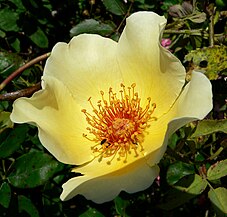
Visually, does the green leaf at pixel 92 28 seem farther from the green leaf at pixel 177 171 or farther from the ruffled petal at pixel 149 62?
the green leaf at pixel 177 171

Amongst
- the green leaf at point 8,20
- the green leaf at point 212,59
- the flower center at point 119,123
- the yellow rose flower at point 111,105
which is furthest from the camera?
the green leaf at point 8,20

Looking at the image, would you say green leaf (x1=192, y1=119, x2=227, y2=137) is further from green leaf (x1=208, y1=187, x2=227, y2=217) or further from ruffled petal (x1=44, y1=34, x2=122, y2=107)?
ruffled petal (x1=44, y1=34, x2=122, y2=107)

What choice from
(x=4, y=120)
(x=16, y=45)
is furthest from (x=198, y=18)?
(x=16, y=45)

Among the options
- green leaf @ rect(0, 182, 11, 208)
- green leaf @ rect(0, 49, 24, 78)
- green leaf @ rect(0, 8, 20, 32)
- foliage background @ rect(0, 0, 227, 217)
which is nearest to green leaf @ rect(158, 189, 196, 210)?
foliage background @ rect(0, 0, 227, 217)

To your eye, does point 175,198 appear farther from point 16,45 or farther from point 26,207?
point 16,45

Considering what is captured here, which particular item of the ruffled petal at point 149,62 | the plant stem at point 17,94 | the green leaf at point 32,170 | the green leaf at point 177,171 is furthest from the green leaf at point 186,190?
the plant stem at point 17,94

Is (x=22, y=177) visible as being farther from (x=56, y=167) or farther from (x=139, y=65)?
(x=139, y=65)
